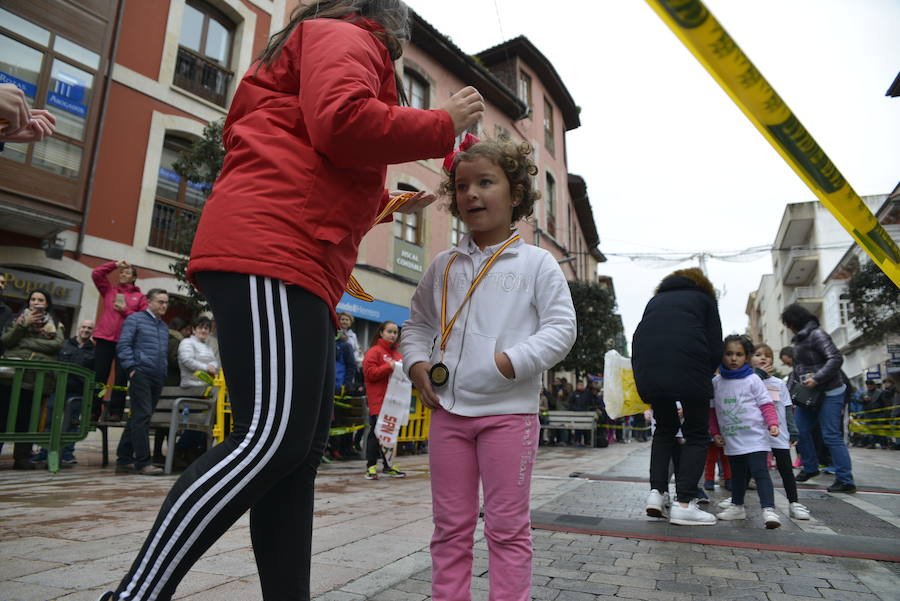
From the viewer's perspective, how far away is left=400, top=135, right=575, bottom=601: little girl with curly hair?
6.02 ft

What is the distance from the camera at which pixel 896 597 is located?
2338 millimetres

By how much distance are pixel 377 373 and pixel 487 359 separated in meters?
4.83

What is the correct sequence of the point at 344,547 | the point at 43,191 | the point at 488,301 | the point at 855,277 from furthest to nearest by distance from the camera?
the point at 855,277, the point at 43,191, the point at 344,547, the point at 488,301

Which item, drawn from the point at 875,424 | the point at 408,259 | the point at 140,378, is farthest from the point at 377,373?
the point at 875,424

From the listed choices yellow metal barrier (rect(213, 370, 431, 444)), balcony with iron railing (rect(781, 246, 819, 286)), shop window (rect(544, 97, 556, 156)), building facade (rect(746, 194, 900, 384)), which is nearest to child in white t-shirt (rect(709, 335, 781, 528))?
yellow metal barrier (rect(213, 370, 431, 444))

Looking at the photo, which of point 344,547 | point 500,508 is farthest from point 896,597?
point 344,547

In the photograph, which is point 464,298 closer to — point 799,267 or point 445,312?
point 445,312

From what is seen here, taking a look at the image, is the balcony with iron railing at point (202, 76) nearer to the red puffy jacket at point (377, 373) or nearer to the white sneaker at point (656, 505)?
the red puffy jacket at point (377, 373)

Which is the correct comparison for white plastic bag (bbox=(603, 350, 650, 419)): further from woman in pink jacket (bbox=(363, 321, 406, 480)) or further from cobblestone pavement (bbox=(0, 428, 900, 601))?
woman in pink jacket (bbox=(363, 321, 406, 480))

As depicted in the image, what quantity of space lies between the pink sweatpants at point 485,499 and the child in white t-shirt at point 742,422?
3067 mm

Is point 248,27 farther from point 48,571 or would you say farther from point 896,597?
point 896,597

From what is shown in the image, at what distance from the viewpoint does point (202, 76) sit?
1491cm

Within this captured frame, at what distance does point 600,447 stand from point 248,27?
1370 cm

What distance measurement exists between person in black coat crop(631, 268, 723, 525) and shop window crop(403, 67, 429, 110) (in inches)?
657
